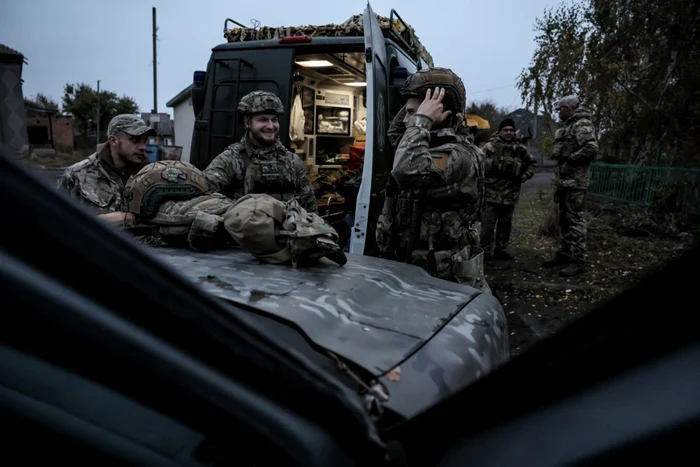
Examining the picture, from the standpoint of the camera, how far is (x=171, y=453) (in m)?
0.64

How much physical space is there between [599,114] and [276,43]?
30.5 feet

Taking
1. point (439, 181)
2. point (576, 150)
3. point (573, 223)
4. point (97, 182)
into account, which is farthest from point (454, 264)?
point (576, 150)

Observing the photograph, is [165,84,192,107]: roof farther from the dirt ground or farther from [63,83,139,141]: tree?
the dirt ground

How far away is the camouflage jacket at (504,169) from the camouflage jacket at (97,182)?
193 inches

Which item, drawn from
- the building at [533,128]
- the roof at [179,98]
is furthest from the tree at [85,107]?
the building at [533,128]

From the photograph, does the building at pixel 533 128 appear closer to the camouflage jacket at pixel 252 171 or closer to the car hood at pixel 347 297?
the camouflage jacket at pixel 252 171

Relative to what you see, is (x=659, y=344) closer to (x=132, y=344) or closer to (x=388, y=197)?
(x=132, y=344)

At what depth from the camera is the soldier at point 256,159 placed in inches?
143

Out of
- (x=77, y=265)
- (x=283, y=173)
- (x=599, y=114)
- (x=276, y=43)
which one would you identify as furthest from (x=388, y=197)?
(x=599, y=114)

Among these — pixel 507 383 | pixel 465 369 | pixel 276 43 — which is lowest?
pixel 465 369

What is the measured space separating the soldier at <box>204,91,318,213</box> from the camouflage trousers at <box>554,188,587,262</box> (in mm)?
3971

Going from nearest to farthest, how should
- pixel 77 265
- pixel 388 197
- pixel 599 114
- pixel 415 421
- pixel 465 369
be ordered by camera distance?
pixel 77 265, pixel 415 421, pixel 465 369, pixel 388 197, pixel 599 114

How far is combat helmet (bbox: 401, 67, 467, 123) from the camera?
2.74 metres

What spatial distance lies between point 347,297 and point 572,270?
538 cm
